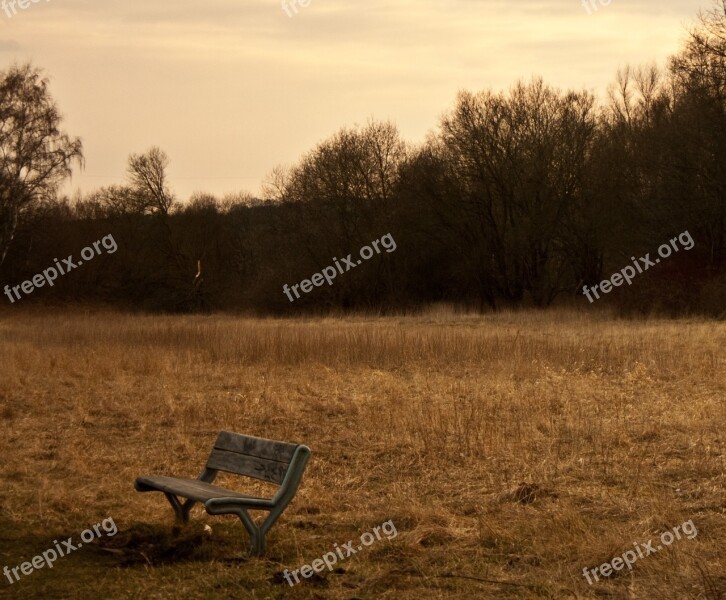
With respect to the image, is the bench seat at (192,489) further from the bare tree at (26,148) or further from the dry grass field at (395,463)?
the bare tree at (26,148)

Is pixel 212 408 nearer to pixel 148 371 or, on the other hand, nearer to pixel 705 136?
pixel 148 371

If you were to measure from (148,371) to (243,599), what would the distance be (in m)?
11.8

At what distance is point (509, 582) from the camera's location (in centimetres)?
521

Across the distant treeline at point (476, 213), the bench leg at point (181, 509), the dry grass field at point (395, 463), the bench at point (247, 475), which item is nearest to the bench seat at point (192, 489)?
the bench at point (247, 475)

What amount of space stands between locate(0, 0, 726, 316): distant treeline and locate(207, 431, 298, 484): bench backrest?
24717 millimetres

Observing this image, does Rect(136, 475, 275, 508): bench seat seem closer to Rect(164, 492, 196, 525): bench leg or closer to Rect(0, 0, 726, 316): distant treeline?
Rect(164, 492, 196, 525): bench leg

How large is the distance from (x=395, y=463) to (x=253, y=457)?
274 cm

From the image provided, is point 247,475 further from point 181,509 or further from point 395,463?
point 395,463

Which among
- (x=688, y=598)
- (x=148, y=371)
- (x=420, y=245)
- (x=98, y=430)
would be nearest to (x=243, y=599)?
(x=688, y=598)

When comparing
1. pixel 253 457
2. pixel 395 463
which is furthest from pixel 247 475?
pixel 395 463

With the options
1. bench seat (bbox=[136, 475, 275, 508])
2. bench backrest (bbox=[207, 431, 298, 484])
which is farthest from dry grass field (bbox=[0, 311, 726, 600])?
bench backrest (bbox=[207, 431, 298, 484])

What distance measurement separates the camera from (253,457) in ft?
20.9

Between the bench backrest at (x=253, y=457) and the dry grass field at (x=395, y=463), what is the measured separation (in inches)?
18.5

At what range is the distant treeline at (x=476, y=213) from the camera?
30.0 metres
